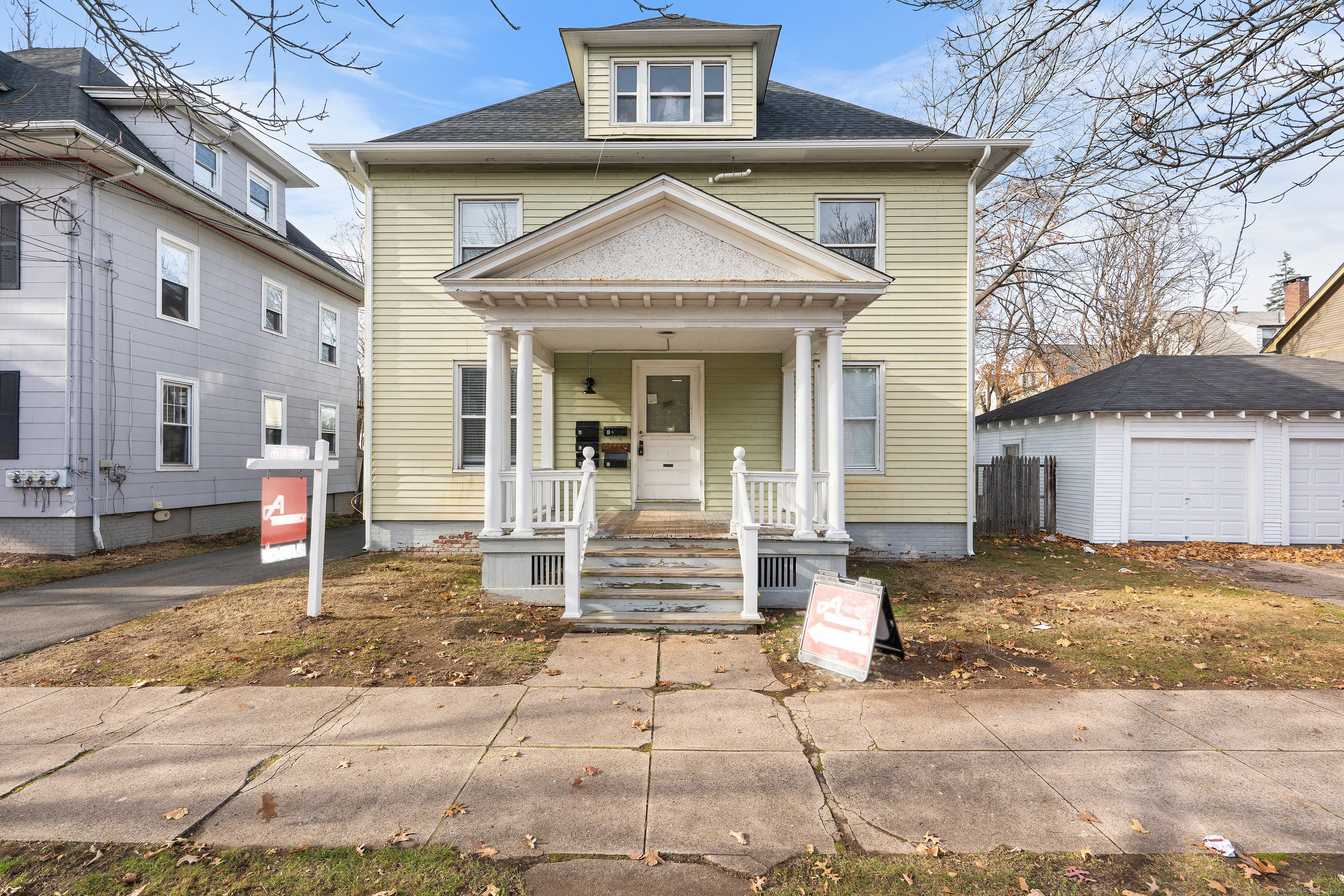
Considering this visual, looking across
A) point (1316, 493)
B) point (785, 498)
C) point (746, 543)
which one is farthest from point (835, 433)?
point (1316, 493)

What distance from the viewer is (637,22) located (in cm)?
1006

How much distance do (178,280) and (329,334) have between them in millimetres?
5086

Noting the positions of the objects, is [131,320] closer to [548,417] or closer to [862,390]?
[548,417]

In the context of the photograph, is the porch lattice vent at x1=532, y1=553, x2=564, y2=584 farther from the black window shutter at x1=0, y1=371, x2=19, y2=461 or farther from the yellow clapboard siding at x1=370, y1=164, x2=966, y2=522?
the black window shutter at x1=0, y1=371, x2=19, y2=461

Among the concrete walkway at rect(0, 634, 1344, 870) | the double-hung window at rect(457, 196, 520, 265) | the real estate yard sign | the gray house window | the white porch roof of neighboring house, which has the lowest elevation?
the concrete walkway at rect(0, 634, 1344, 870)

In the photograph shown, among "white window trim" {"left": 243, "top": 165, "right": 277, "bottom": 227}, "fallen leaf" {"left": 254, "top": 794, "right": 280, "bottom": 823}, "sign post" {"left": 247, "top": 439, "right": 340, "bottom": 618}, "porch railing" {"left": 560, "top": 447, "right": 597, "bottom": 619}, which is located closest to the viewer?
"fallen leaf" {"left": 254, "top": 794, "right": 280, "bottom": 823}

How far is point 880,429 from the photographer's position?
9.77 metres

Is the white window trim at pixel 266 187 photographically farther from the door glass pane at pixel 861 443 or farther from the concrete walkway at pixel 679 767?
the door glass pane at pixel 861 443

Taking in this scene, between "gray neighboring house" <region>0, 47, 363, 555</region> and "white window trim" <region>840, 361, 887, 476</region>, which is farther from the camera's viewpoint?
"white window trim" <region>840, 361, 887, 476</region>

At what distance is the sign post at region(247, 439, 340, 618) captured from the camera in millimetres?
6055

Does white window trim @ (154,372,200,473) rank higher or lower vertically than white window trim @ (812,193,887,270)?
lower

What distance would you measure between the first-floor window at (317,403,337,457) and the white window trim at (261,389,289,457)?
1305 mm

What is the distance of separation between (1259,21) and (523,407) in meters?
6.94

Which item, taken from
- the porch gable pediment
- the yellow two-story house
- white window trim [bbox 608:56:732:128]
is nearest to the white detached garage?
the yellow two-story house
